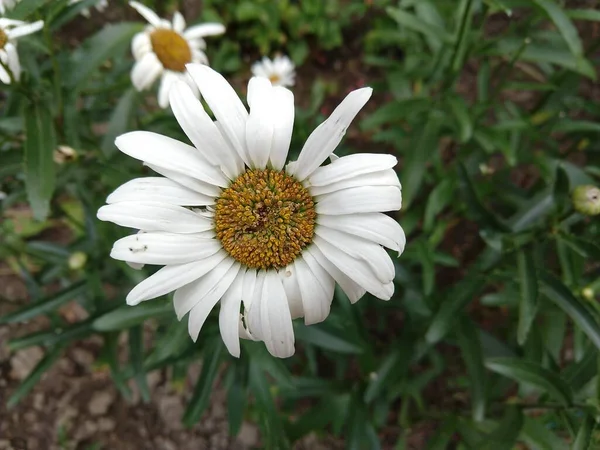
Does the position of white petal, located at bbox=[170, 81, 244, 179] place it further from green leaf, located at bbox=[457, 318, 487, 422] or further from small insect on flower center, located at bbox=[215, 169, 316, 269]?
green leaf, located at bbox=[457, 318, 487, 422]

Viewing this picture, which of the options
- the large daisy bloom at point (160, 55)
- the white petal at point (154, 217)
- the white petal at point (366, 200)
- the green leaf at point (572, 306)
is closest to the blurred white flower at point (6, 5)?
the large daisy bloom at point (160, 55)

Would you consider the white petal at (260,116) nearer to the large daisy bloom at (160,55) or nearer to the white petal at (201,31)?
the large daisy bloom at (160,55)

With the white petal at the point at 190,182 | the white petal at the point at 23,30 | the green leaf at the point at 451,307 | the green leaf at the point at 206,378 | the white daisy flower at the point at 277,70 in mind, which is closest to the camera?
the white petal at the point at 190,182

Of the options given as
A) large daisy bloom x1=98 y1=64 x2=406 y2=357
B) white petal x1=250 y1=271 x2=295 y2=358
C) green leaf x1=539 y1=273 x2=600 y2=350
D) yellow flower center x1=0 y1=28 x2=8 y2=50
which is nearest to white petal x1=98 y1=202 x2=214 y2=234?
large daisy bloom x1=98 y1=64 x2=406 y2=357

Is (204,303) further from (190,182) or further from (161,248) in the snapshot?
(190,182)

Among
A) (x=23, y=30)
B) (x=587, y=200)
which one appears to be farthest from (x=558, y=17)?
(x=23, y=30)

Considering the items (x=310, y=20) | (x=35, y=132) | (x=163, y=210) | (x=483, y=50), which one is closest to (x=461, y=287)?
(x=483, y=50)
